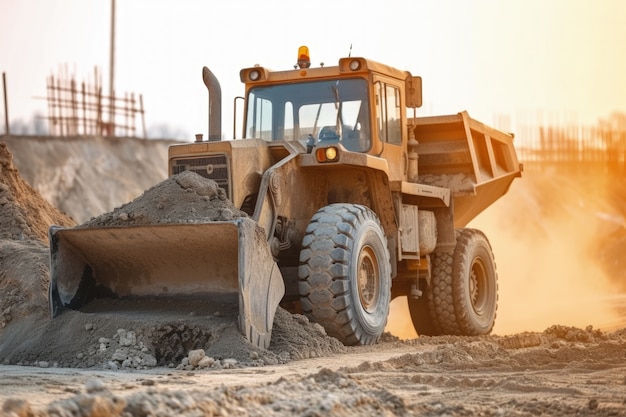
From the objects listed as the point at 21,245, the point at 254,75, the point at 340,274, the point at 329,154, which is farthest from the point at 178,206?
the point at 21,245

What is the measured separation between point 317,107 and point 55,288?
363 centimetres

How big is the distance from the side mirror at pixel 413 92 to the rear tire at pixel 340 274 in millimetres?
2323

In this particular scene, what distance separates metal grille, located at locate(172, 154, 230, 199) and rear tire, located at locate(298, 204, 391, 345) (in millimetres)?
942

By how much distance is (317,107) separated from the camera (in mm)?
12172

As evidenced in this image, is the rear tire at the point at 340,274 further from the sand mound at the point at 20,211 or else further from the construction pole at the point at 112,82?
the construction pole at the point at 112,82

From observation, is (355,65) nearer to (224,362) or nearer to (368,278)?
(368,278)

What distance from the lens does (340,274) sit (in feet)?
34.0

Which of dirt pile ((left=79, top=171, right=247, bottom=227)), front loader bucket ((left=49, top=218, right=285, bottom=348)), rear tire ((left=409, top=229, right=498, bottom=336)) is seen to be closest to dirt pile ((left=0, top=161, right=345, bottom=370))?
dirt pile ((left=79, top=171, right=247, bottom=227))

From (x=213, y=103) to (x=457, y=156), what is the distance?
361 cm

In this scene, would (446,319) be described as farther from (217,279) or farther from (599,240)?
(599,240)

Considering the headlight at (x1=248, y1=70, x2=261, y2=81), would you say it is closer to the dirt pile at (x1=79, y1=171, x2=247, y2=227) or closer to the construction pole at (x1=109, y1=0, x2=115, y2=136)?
the dirt pile at (x1=79, y1=171, x2=247, y2=227)

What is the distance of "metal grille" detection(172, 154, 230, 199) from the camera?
35.2ft

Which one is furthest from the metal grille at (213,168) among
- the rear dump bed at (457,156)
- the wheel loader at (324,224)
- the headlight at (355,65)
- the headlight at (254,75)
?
the rear dump bed at (457,156)

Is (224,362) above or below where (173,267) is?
below
